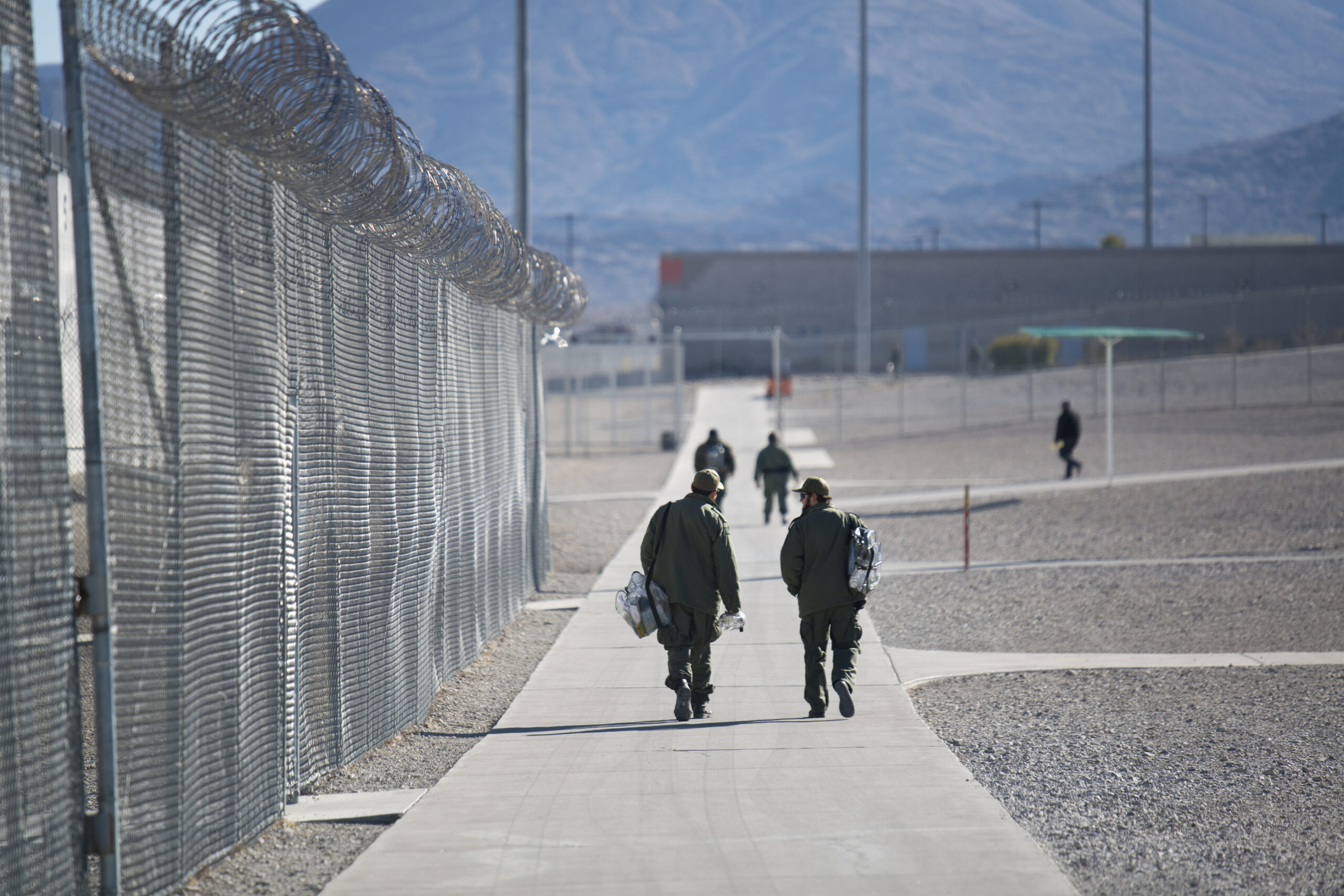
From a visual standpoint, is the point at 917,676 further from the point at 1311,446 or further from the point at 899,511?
the point at 1311,446

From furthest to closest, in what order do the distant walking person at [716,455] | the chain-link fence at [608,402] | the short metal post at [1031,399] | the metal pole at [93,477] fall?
1. the short metal post at [1031,399]
2. the chain-link fence at [608,402]
3. the distant walking person at [716,455]
4. the metal pole at [93,477]

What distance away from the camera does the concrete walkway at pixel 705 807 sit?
16.0 ft

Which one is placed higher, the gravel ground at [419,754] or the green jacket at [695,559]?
the green jacket at [695,559]

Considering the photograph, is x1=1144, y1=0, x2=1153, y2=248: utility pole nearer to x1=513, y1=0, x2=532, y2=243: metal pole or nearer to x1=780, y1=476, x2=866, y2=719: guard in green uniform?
x1=513, y1=0, x2=532, y2=243: metal pole

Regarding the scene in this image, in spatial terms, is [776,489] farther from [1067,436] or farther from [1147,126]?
[1147,126]

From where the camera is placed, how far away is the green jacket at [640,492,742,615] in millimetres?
7562

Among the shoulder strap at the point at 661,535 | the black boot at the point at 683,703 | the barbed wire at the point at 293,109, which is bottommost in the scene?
the black boot at the point at 683,703

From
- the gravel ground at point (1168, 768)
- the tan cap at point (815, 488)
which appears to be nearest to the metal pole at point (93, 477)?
the gravel ground at point (1168, 768)

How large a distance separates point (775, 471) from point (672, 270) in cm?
5227

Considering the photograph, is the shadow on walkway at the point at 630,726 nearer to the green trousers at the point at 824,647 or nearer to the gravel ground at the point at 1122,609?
the green trousers at the point at 824,647

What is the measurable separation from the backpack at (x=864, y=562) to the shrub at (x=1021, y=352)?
46.6 meters

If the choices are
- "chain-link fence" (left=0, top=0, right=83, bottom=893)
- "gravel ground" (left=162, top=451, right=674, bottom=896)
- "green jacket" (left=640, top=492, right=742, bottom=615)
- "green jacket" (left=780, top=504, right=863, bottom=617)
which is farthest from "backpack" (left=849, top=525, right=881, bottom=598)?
"chain-link fence" (left=0, top=0, right=83, bottom=893)

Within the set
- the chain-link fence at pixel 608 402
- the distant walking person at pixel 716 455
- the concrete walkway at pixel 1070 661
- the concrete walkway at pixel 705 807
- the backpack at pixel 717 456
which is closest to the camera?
the concrete walkway at pixel 705 807

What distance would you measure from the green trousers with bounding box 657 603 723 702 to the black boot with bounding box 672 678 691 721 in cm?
3
